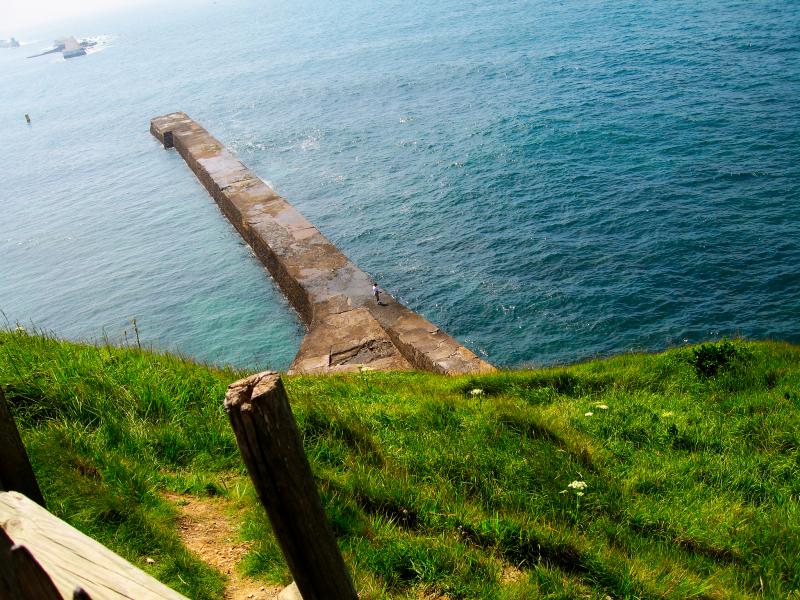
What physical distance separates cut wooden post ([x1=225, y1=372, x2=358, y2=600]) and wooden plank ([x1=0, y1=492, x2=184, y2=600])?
22.1 inches

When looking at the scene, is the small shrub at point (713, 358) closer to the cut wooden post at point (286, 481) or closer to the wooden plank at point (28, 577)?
the cut wooden post at point (286, 481)

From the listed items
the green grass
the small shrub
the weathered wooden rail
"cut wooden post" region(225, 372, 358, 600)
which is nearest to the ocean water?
the small shrub

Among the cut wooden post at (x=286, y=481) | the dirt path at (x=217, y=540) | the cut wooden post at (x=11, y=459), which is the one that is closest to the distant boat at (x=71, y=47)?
the dirt path at (x=217, y=540)

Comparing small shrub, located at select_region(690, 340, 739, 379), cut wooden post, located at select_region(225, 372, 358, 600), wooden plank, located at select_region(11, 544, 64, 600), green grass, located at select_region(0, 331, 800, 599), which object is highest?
wooden plank, located at select_region(11, 544, 64, 600)

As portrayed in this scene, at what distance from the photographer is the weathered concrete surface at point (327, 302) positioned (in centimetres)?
1082

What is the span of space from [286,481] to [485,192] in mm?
15830

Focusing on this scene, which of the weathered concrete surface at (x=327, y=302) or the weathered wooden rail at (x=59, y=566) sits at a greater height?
the weathered wooden rail at (x=59, y=566)

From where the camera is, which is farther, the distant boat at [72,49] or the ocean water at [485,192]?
the distant boat at [72,49]

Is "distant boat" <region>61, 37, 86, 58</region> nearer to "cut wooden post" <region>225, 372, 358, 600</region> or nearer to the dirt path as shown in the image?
the dirt path

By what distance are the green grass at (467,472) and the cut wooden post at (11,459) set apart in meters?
1.08

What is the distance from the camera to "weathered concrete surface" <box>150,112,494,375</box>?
10820mm

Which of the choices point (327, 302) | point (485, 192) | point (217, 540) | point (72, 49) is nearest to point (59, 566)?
point (217, 540)

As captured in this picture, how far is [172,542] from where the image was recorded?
4.10 metres

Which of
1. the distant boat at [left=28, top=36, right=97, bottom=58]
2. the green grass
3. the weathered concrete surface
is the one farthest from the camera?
the distant boat at [left=28, top=36, right=97, bottom=58]
